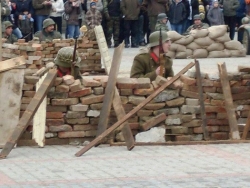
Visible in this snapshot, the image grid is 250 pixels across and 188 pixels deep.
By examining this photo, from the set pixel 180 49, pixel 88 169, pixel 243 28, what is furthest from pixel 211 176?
pixel 243 28

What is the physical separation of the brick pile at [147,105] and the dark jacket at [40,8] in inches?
665

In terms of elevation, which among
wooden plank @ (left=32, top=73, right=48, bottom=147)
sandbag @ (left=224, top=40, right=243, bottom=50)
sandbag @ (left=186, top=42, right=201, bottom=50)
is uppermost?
wooden plank @ (left=32, top=73, right=48, bottom=147)

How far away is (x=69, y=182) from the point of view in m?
10.6

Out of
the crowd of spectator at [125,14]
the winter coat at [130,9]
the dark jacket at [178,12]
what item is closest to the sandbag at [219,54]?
the crowd of spectator at [125,14]

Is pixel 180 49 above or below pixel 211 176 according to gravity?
below

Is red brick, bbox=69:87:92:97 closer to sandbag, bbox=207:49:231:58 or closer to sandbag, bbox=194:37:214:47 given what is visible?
sandbag, bbox=194:37:214:47

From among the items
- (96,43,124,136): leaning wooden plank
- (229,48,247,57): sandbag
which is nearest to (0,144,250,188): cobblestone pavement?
(96,43,124,136): leaning wooden plank

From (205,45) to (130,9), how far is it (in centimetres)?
395

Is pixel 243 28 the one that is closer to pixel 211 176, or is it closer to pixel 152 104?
pixel 152 104

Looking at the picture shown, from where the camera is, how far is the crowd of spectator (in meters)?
30.2

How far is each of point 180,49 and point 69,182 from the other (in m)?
17.2

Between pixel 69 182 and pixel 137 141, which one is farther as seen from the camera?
pixel 137 141

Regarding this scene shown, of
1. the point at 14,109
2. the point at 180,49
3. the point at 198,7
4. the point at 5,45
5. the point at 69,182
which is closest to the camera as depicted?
the point at 69,182

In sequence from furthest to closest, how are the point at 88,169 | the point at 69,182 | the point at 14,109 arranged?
1. the point at 14,109
2. the point at 88,169
3. the point at 69,182
